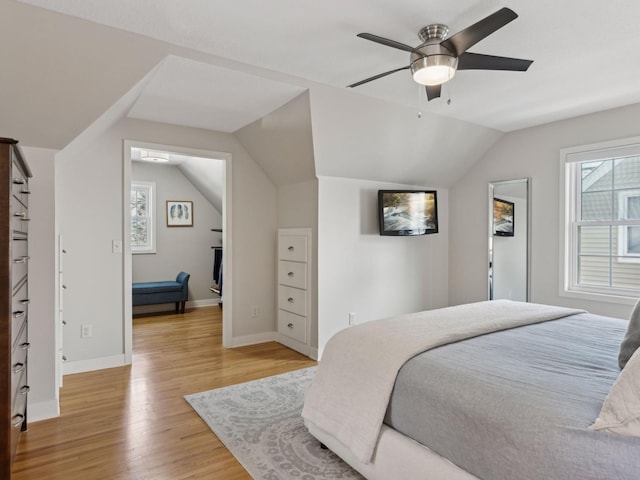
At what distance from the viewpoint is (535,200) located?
13.5 feet

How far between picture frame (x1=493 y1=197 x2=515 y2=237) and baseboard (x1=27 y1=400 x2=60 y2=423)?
14.5 ft

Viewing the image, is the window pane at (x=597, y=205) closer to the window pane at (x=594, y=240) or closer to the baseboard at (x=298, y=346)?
the window pane at (x=594, y=240)

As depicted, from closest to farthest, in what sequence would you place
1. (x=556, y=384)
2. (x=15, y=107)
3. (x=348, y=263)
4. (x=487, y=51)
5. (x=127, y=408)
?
(x=556, y=384)
(x=15, y=107)
(x=487, y=51)
(x=127, y=408)
(x=348, y=263)

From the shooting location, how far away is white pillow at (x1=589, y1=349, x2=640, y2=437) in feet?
3.52

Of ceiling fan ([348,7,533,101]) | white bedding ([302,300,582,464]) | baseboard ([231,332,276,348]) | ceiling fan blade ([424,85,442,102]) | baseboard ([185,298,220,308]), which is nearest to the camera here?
white bedding ([302,300,582,464])

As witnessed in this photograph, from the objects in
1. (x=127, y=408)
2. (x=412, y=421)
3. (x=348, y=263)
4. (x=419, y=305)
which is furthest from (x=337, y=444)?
(x=419, y=305)

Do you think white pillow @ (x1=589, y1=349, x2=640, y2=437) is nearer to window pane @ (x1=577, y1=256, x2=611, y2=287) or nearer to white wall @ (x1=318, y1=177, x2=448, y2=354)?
white wall @ (x1=318, y1=177, x2=448, y2=354)

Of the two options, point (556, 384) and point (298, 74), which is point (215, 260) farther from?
point (556, 384)

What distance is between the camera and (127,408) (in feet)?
8.72

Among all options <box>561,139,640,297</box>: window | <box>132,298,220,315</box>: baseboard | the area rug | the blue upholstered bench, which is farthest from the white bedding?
<box>132,298,220,315</box>: baseboard

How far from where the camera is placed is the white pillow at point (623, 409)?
1.07 metres

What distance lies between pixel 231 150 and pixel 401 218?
199cm

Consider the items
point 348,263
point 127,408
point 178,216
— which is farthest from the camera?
point 178,216

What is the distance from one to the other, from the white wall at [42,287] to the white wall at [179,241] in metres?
3.53
